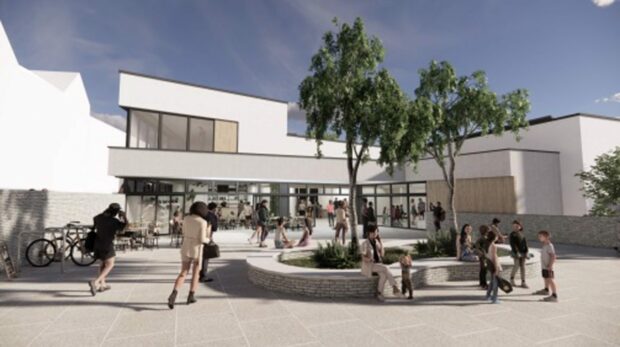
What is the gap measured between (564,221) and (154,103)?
20.9 m

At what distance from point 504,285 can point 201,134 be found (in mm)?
18328

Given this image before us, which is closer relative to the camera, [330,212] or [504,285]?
[504,285]

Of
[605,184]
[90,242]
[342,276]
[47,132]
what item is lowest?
[342,276]

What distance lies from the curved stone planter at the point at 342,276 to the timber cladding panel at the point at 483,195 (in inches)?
330

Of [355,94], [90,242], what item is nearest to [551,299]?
[355,94]

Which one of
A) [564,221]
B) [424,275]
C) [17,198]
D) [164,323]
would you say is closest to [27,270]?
[17,198]

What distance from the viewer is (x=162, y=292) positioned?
6.59 m

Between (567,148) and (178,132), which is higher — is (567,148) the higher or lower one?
the lower one

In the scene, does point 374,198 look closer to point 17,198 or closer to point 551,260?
point 551,260

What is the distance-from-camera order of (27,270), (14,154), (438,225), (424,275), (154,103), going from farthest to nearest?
(14,154), (154,103), (438,225), (27,270), (424,275)

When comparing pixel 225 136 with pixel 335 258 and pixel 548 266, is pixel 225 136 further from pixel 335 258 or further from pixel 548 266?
pixel 548 266

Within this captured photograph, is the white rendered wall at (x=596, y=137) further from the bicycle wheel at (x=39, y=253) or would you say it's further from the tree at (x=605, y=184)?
the bicycle wheel at (x=39, y=253)

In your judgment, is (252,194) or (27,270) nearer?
(27,270)

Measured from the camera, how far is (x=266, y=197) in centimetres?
2030
